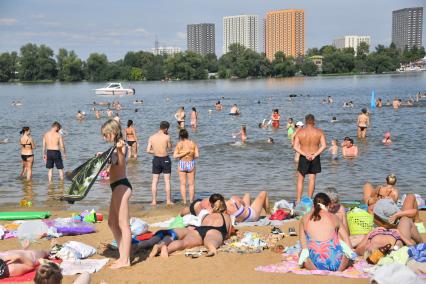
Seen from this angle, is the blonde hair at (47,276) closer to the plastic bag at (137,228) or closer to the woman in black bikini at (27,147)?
the plastic bag at (137,228)

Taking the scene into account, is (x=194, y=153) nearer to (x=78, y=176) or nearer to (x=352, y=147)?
(x=78, y=176)

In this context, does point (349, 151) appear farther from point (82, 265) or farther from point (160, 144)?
point (82, 265)

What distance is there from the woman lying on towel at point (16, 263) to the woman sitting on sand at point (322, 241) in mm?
3031

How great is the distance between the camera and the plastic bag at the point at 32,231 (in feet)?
24.8

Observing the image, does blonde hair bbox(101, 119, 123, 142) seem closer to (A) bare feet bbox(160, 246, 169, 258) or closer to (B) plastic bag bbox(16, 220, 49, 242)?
(A) bare feet bbox(160, 246, 169, 258)

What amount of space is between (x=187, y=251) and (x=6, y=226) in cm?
319

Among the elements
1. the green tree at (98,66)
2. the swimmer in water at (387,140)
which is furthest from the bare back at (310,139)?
the green tree at (98,66)

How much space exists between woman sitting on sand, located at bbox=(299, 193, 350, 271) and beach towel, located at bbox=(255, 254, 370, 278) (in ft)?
0.23

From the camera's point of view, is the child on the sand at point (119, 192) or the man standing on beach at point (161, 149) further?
the man standing on beach at point (161, 149)

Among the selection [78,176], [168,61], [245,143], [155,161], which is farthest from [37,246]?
[168,61]

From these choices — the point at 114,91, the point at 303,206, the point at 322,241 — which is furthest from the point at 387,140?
the point at 114,91

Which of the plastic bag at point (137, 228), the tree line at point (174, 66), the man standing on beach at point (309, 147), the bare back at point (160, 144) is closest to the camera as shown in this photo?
the plastic bag at point (137, 228)

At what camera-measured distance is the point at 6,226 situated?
8289 millimetres

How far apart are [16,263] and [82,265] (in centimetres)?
74
